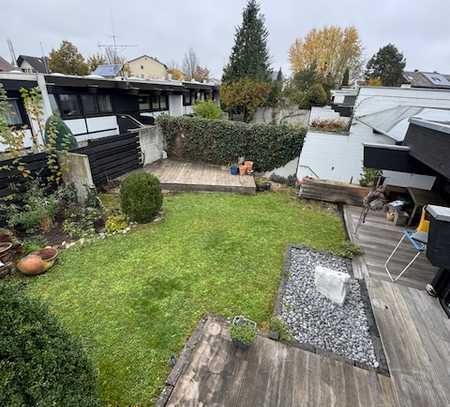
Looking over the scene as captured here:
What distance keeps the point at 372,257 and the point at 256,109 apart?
16.4 meters

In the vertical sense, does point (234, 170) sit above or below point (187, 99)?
below

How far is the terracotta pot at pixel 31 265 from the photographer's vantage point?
407 centimetres

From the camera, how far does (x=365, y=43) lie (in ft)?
96.7

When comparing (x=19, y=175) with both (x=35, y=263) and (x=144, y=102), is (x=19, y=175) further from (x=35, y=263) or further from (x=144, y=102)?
(x=144, y=102)

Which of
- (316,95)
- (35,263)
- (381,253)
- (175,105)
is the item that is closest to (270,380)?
(381,253)

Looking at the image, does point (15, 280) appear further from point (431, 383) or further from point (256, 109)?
point (256, 109)

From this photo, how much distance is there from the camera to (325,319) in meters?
3.27

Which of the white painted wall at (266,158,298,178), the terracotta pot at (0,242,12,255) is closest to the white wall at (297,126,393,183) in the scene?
the white painted wall at (266,158,298,178)

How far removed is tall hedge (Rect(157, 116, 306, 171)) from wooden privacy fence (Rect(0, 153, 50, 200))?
5.41 meters

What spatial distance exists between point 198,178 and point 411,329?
7.16 meters

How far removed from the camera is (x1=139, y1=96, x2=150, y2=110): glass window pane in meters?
13.5

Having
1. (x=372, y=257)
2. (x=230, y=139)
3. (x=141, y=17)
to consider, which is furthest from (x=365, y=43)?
(x=372, y=257)

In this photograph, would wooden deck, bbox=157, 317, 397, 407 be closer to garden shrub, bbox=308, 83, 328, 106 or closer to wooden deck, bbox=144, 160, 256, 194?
wooden deck, bbox=144, 160, 256, 194

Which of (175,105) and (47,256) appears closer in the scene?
(47,256)
